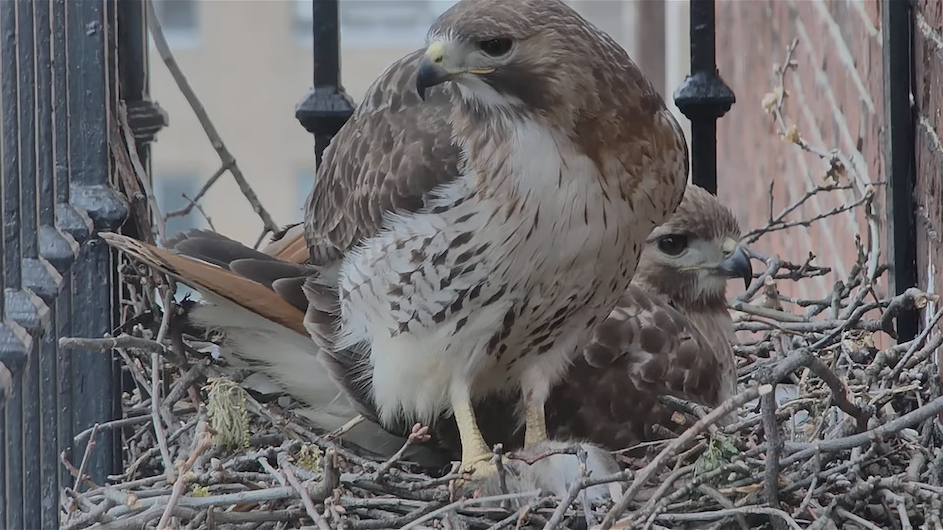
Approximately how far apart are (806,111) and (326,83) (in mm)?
2192

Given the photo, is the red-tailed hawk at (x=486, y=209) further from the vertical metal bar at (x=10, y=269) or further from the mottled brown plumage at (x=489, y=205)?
the vertical metal bar at (x=10, y=269)

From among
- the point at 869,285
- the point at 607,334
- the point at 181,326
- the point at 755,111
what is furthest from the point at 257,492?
the point at 755,111

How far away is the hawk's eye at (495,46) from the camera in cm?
254

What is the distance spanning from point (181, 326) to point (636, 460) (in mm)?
1007

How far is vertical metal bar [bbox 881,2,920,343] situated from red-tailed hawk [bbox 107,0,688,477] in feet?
1.94

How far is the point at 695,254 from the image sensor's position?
3.35 metres

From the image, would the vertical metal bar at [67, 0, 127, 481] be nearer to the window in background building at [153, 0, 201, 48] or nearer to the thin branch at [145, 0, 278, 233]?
the thin branch at [145, 0, 278, 233]

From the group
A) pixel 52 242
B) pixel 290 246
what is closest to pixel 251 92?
pixel 290 246

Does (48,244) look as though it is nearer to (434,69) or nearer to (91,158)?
(91,158)

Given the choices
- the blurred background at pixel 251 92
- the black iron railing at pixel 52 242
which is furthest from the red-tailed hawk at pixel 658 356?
the blurred background at pixel 251 92

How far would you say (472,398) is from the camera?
10.3ft

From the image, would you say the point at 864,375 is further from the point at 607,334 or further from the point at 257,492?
the point at 257,492

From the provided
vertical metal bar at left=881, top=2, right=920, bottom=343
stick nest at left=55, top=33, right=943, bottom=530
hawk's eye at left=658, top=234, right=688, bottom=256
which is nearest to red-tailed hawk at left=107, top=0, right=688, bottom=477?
stick nest at left=55, top=33, right=943, bottom=530

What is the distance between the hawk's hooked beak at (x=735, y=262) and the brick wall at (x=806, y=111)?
1.56 feet
